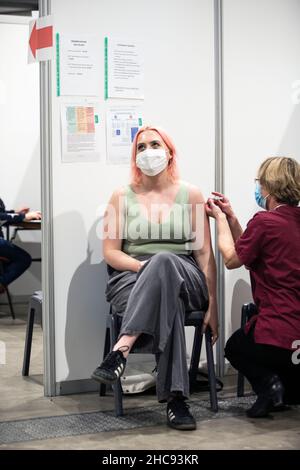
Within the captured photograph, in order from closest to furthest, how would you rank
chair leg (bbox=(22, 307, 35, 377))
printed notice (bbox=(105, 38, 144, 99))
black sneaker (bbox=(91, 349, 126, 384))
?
black sneaker (bbox=(91, 349, 126, 384)), printed notice (bbox=(105, 38, 144, 99)), chair leg (bbox=(22, 307, 35, 377))

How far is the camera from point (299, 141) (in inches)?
158

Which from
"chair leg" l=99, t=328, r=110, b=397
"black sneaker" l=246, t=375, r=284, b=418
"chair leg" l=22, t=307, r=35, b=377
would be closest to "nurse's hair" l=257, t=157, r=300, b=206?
"black sneaker" l=246, t=375, r=284, b=418

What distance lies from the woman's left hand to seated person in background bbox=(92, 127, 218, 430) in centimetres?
4

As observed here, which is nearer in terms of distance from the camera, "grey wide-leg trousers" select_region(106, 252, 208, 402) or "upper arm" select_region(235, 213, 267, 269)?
"grey wide-leg trousers" select_region(106, 252, 208, 402)

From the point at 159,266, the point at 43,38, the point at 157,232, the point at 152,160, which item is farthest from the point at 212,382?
the point at 43,38

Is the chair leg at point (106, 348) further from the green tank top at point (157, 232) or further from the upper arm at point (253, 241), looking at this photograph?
the upper arm at point (253, 241)

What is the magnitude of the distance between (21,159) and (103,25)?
10.9 feet

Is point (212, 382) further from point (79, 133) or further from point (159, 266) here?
point (79, 133)

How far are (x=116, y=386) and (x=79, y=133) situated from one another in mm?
1177

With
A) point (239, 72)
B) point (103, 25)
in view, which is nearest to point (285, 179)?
point (239, 72)

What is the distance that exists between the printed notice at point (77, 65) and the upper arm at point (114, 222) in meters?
0.52

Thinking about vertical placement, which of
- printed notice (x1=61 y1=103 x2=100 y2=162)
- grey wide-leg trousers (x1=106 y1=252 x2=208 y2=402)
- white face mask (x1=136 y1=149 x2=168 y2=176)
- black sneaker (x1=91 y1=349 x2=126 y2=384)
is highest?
printed notice (x1=61 y1=103 x2=100 y2=162)

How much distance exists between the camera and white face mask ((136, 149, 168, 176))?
3318 millimetres

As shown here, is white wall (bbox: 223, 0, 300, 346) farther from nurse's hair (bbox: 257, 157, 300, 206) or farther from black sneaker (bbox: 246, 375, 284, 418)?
black sneaker (bbox: 246, 375, 284, 418)
